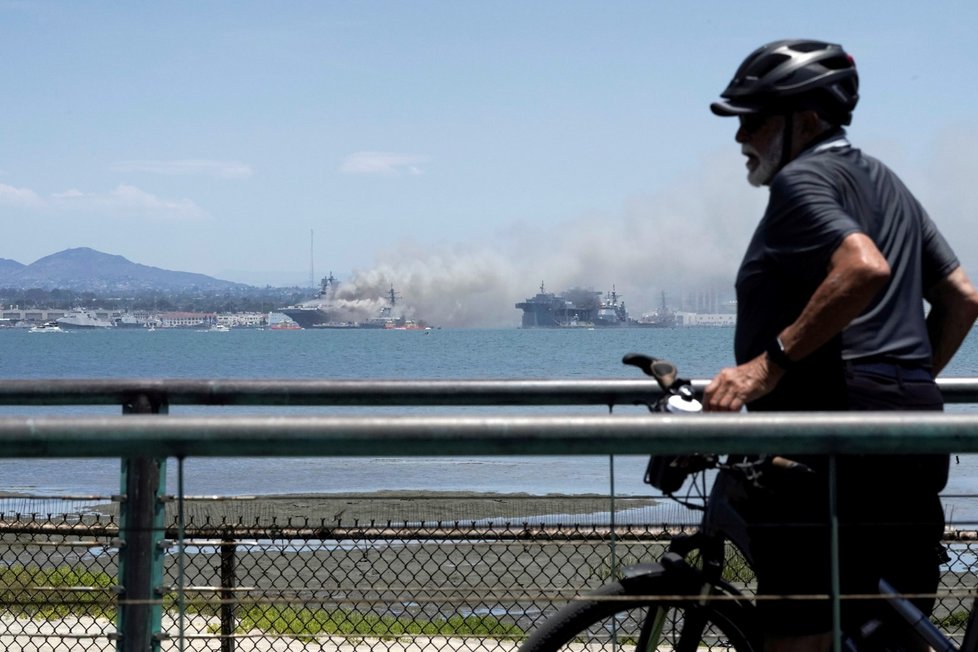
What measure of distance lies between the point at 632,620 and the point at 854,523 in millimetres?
602

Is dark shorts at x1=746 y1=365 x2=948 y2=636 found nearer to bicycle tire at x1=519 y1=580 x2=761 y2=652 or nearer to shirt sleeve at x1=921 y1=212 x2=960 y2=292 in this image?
bicycle tire at x1=519 y1=580 x2=761 y2=652

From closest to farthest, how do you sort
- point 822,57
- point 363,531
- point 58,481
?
point 822,57 < point 363,531 < point 58,481

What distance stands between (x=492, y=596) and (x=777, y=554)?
61 cm

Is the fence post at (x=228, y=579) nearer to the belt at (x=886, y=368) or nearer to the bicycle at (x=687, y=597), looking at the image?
the bicycle at (x=687, y=597)

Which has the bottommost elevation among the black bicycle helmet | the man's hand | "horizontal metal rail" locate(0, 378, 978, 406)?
"horizontal metal rail" locate(0, 378, 978, 406)

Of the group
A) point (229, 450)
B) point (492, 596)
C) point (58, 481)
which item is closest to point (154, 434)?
point (229, 450)

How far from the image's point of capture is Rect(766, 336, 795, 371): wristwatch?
2889mm

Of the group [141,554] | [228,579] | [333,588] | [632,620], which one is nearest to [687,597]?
[632,620]

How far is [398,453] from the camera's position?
2564 millimetres

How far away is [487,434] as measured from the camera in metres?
2.53

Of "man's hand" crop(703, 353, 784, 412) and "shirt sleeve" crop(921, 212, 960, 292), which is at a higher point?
"shirt sleeve" crop(921, 212, 960, 292)

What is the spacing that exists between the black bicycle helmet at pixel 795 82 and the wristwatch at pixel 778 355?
55 cm

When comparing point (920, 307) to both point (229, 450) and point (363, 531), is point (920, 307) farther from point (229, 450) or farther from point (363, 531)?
A: point (363, 531)

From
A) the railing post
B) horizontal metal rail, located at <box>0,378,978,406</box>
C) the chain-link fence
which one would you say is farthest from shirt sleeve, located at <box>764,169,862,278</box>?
the railing post
